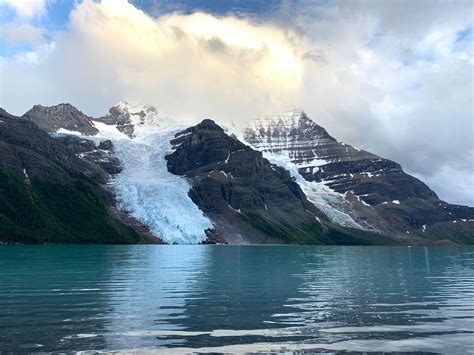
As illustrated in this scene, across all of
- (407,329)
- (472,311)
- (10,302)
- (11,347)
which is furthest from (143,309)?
(472,311)

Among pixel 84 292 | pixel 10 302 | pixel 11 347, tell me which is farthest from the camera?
pixel 84 292

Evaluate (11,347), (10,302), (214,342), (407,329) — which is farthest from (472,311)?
(10,302)

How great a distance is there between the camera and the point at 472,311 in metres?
40.0

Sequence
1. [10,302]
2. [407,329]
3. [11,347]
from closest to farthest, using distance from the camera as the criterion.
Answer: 1. [11,347]
2. [407,329]
3. [10,302]

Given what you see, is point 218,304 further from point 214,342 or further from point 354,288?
point 354,288

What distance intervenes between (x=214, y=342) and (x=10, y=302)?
71.1 feet

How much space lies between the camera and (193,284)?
5884 cm

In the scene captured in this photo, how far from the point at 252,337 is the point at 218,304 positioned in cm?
1375

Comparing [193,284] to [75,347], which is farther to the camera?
[193,284]

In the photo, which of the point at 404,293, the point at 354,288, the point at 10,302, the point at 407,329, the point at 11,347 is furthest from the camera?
the point at 354,288

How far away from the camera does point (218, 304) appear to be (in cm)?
4153

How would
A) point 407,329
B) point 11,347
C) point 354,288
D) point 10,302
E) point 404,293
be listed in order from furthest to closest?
point 354,288 → point 404,293 → point 10,302 → point 407,329 → point 11,347

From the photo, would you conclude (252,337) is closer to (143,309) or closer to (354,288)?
(143,309)

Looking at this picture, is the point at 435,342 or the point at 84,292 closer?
the point at 435,342
